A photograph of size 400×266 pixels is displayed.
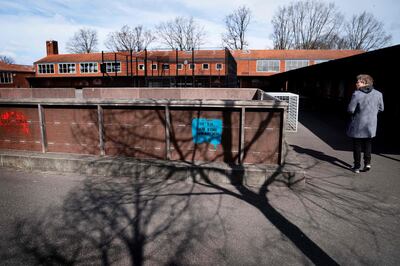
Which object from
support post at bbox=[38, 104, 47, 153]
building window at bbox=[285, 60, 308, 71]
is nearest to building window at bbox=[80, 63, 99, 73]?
building window at bbox=[285, 60, 308, 71]

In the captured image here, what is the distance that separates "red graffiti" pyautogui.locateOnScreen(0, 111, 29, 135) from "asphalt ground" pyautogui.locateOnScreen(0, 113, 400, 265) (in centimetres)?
124

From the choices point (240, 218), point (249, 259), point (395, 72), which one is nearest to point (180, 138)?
point (240, 218)

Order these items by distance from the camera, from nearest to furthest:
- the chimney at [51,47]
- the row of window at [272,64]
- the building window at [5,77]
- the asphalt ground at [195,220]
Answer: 1. the asphalt ground at [195,220]
2. the row of window at [272,64]
3. the building window at [5,77]
4. the chimney at [51,47]

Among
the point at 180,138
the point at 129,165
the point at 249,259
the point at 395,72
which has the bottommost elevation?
the point at 249,259

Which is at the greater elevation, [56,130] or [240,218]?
[56,130]

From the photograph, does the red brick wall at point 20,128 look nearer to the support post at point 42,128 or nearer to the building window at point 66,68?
the support post at point 42,128

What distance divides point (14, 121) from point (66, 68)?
4647 centimetres

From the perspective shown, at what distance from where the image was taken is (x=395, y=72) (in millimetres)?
10852

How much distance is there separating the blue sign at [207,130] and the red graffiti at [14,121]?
161 inches

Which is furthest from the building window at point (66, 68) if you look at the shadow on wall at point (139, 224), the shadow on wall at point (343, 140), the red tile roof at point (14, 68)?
the shadow on wall at point (139, 224)

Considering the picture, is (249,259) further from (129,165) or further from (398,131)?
(398,131)

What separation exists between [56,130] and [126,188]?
2556mm

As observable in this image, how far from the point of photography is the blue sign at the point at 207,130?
5.40 m

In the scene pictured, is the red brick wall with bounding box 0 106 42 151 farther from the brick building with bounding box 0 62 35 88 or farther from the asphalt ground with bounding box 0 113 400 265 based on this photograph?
the brick building with bounding box 0 62 35 88
